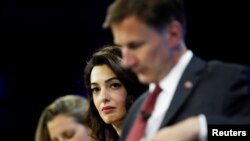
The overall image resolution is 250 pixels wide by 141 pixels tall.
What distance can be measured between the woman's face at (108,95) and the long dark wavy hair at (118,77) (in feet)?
0.07

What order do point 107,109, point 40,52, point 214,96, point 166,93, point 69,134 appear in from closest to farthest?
point 214,96 < point 166,93 < point 107,109 < point 69,134 < point 40,52

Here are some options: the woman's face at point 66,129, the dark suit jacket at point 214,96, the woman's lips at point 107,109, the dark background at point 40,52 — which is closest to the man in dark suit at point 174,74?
the dark suit jacket at point 214,96

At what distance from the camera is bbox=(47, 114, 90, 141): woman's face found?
2904 mm

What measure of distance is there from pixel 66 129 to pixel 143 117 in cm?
159

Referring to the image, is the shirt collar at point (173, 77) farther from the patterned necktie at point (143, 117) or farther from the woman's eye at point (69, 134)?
the woman's eye at point (69, 134)

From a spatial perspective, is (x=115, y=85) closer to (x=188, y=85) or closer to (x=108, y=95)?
(x=108, y=95)

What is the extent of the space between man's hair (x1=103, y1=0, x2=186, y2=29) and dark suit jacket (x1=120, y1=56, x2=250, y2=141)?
14 centimetres

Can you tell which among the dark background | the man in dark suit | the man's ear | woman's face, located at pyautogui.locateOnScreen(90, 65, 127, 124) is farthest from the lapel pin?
the dark background

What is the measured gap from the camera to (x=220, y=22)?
3.32m

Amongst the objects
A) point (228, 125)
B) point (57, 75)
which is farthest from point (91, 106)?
point (57, 75)

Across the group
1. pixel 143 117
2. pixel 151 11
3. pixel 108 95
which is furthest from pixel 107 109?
pixel 151 11

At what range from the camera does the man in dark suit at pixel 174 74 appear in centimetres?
127

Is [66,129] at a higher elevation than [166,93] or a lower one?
lower

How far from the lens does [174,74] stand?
1375 millimetres
